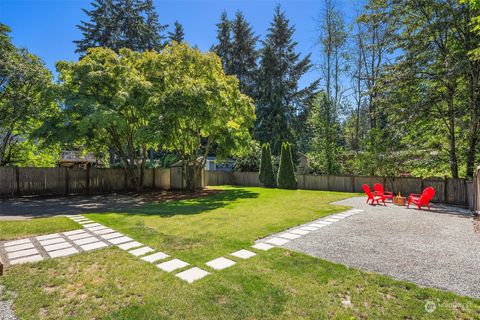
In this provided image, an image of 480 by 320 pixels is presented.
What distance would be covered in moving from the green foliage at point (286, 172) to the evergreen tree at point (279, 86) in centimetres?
712

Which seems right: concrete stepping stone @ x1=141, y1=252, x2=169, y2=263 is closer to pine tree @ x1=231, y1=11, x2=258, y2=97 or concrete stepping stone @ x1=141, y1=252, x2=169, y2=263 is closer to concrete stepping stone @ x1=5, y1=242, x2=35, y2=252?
concrete stepping stone @ x1=5, y1=242, x2=35, y2=252

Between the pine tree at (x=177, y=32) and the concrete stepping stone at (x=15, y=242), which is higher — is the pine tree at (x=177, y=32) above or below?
above

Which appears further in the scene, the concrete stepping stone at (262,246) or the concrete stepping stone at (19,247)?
the concrete stepping stone at (262,246)

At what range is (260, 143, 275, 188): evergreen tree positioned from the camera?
17891 mm

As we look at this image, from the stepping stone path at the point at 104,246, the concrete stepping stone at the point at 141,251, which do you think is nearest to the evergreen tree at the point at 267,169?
the stepping stone path at the point at 104,246

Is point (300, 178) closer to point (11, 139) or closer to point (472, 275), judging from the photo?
point (472, 275)

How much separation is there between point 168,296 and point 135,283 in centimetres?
61

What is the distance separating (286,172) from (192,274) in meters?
14.0

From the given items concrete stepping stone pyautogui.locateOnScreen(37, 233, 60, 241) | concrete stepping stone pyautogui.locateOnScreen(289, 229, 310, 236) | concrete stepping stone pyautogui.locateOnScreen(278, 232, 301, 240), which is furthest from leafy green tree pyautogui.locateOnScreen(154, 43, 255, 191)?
concrete stepping stone pyautogui.locateOnScreen(278, 232, 301, 240)

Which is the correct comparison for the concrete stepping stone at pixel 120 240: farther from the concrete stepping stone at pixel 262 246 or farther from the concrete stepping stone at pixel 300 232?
the concrete stepping stone at pixel 300 232

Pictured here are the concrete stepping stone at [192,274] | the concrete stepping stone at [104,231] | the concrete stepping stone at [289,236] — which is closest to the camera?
the concrete stepping stone at [192,274]

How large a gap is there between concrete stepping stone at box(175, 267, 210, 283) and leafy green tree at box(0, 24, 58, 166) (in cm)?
1170

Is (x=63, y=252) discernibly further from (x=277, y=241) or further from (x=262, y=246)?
(x=277, y=241)

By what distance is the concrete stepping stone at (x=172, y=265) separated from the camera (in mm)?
3603
